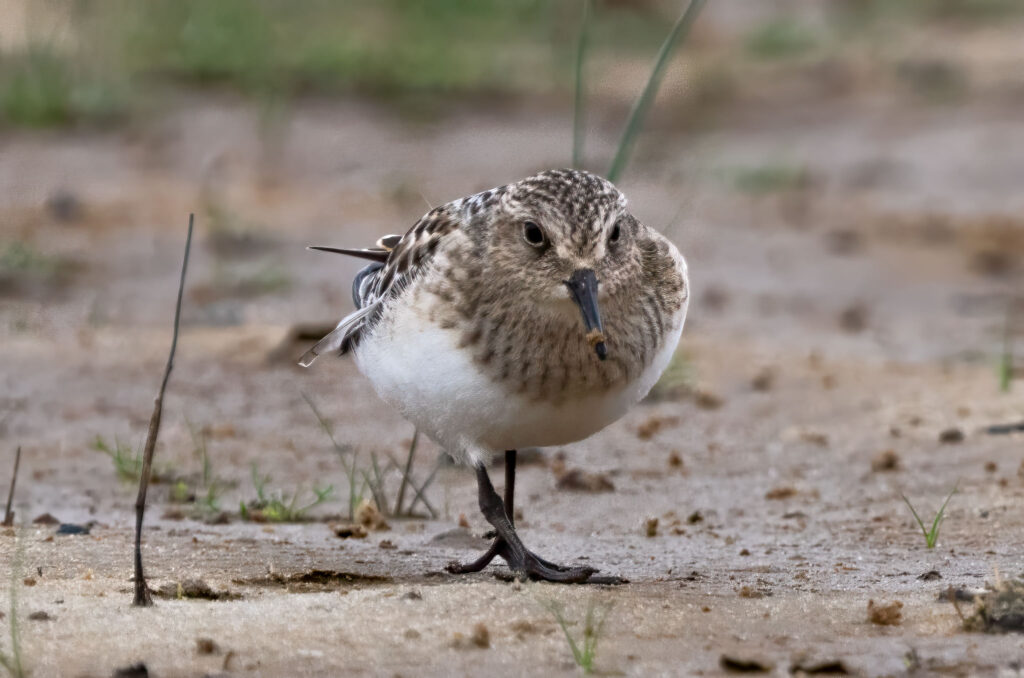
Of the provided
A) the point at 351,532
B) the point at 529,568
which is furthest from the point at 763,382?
the point at 529,568

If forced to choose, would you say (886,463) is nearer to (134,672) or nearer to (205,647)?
(205,647)

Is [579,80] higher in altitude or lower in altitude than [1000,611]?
higher

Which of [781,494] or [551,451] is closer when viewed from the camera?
[781,494]

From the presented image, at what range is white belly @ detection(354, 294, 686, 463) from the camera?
4.11 m

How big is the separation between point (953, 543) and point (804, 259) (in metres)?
5.97

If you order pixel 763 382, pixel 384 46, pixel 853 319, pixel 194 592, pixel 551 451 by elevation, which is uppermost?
pixel 384 46

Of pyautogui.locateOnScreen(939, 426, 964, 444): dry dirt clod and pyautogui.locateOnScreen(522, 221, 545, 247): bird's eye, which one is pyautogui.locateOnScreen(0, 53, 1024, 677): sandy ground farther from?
pyautogui.locateOnScreen(522, 221, 545, 247): bird's eye

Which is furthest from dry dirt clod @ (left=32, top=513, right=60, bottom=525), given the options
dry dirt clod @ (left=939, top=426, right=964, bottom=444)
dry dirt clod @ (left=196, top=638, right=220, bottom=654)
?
dry dirt clod @ (left=939, top=426, right=964, bottom=444)

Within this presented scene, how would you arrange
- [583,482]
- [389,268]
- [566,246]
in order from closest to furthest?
[566,246] < [389,268] < [583,482]

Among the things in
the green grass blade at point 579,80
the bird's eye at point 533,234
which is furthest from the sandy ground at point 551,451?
the green grass blade at point 579,80

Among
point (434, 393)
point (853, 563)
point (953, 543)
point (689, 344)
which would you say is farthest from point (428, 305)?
point (689, 344)

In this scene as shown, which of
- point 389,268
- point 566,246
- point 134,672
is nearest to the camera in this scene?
point 134,672

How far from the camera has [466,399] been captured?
412 centimetres

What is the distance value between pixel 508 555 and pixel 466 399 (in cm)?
55
